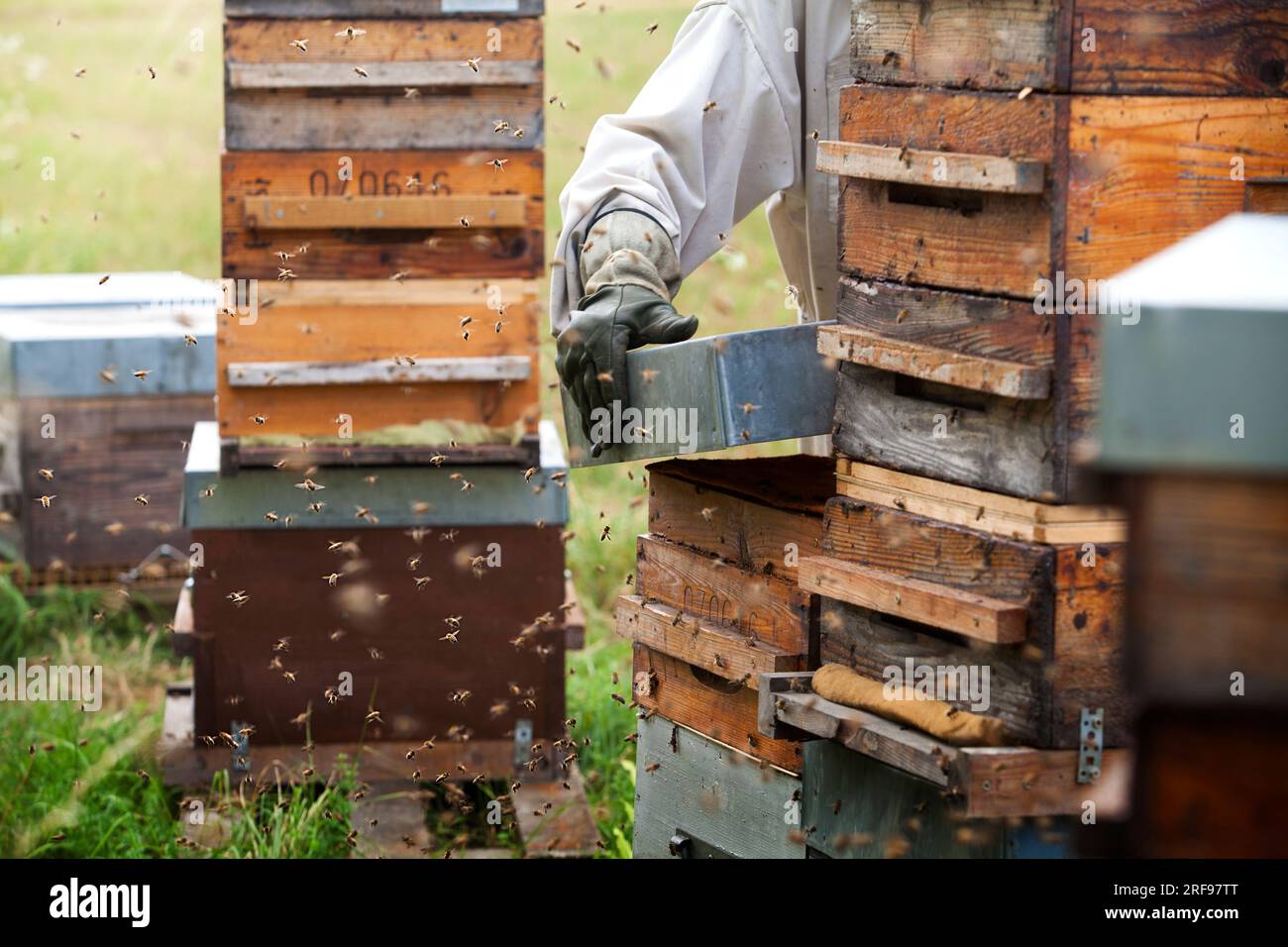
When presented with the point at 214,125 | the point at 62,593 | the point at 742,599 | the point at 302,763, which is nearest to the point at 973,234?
the point at 742,599

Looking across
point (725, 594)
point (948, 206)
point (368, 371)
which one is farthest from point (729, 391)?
point (368, 371)

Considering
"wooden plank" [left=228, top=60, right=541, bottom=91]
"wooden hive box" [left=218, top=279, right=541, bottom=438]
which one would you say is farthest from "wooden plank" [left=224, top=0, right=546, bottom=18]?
"wooden hive box" [left=218, top=279, right=541, bottom=438]

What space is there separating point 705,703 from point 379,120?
6.50 ft

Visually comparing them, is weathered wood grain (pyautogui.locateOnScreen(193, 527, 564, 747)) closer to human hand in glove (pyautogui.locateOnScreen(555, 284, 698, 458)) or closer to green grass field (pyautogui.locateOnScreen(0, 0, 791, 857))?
green grass field (pyautogui.locateOnScreen(0, 0, 791, 857))

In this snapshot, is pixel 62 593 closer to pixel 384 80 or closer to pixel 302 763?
pixel 302 763

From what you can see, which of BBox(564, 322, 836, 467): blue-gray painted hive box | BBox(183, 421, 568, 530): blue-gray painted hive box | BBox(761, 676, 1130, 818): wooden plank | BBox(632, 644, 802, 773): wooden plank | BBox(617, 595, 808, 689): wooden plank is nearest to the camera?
BBox(761, 676, 1130, 818): wooden plank

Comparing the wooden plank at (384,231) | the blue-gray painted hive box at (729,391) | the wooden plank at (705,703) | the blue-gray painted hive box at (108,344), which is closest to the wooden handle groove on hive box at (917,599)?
the blue-gray painted hive box at (729,391)

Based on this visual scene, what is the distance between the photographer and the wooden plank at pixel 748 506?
260 cm

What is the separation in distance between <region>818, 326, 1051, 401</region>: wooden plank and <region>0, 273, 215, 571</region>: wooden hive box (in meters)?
3.08

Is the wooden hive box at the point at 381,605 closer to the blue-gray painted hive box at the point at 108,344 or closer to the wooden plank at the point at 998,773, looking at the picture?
the blue-gray painted hive box at the point at 108,344

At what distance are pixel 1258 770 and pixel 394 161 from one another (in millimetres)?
3381

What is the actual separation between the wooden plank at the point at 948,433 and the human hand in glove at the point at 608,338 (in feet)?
1.14

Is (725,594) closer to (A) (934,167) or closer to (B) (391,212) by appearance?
(A) (934,167)

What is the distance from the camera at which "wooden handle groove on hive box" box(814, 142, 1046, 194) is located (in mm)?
2029
